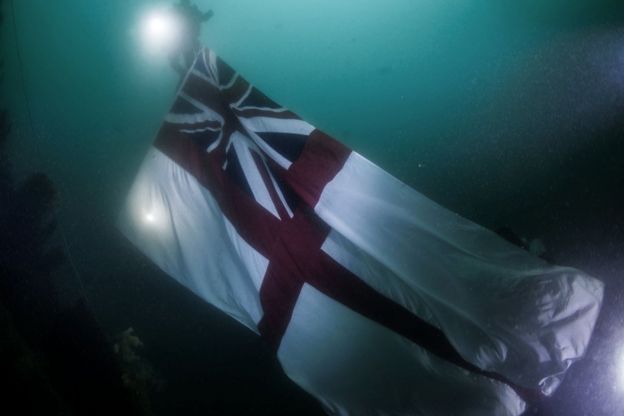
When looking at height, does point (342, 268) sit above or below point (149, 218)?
above

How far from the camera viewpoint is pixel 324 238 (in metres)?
3.78

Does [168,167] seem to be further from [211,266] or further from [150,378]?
[150,378]

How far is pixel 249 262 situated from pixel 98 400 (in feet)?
5.42

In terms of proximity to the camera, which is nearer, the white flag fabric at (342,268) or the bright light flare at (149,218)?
the white flag fabric at (342,268)

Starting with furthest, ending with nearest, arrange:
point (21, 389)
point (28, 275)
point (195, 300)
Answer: point (195, 300), point (28, 275), point (21, 389)

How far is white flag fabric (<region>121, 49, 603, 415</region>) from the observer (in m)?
3.28

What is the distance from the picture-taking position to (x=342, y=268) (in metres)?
3.69

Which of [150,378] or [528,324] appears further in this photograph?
[150,378]

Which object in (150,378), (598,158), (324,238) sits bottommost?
(150,378)

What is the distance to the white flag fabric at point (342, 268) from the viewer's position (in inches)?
129

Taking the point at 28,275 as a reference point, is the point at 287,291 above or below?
above

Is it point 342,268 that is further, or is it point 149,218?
point 149,218

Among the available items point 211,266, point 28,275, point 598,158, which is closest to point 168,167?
point 211,266

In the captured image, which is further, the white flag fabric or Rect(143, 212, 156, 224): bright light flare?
Rect(143, 212, 156, 224): bright light flare
